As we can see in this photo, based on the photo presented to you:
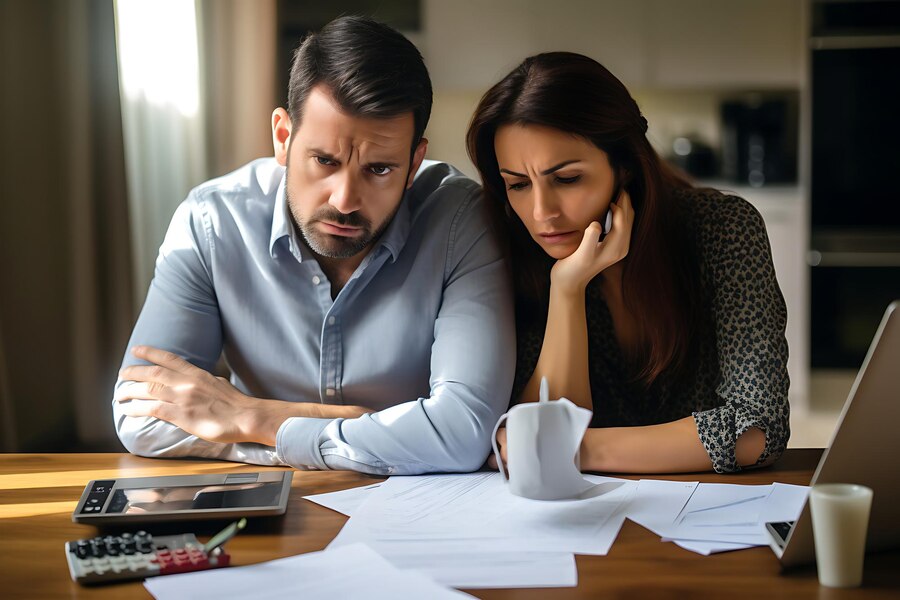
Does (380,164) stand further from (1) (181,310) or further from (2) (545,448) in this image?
(2) (545,448)

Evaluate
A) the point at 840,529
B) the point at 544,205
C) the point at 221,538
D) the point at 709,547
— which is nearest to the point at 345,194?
the point at 544,205

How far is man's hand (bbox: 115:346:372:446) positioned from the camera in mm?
1449

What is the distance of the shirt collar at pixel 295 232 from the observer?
166 centimetres

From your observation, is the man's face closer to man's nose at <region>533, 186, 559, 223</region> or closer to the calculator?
man's nose at <region>533, 186, 559, 223</region>

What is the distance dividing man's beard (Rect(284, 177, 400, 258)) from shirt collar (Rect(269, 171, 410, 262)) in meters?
0.02

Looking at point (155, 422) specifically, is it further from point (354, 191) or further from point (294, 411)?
point (354, 191)

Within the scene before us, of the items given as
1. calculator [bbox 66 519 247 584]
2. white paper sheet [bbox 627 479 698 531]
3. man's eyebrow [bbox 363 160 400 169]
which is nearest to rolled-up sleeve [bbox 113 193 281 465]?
man's eyebrow [bbox 363 160 400 169]

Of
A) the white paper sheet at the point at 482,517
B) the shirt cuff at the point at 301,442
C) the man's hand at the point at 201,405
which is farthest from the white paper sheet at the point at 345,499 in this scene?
the man's hand at the point at 201,405

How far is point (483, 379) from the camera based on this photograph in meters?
1.48

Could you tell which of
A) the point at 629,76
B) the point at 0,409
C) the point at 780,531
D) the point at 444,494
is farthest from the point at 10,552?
the point at 629,76

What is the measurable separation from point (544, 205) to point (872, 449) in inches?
27.9

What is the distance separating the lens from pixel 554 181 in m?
1.58

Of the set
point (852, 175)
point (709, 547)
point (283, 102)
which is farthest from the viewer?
point (283, 102)

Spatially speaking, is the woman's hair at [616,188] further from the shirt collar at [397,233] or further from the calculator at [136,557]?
the calculator at [136,557]
